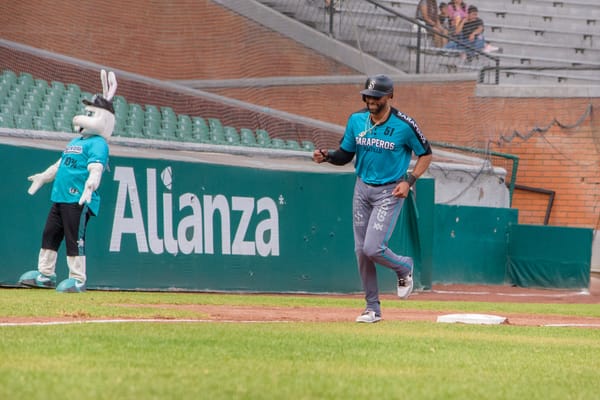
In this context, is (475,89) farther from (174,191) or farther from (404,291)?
(404,291)

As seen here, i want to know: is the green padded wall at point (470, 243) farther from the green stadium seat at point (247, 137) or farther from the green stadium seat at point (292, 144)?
the green stadium seat at point (247, 137)

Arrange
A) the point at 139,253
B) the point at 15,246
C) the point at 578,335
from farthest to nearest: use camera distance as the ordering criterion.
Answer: the point at 139,253
the point at 15,246
the point at 578,335

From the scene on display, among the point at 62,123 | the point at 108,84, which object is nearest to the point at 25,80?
the point at 62,123

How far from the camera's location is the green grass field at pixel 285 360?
466cm

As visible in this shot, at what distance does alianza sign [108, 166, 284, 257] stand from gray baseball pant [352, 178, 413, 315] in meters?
5.24

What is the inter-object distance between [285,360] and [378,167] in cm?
323

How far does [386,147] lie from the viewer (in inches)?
343

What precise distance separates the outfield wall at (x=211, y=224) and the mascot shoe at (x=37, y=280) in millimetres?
808

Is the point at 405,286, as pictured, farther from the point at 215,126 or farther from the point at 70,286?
the point at 215,126

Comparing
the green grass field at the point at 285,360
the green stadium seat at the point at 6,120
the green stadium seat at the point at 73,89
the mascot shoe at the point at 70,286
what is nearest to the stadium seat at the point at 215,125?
the green stadium seat at the point at 73,89

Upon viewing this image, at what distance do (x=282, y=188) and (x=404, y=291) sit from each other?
6.22 m

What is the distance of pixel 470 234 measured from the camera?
20266 millimetres

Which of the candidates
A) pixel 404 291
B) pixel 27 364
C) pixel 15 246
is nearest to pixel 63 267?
pixel 15 246

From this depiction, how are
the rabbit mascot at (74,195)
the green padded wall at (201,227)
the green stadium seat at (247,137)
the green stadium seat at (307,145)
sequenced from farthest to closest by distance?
1. the green stadium seat at (307,145)
2. the green stadium seat at (247,137)
3. the green padded wall at (201,227)
4. the rabbit mascot at (74,195)
